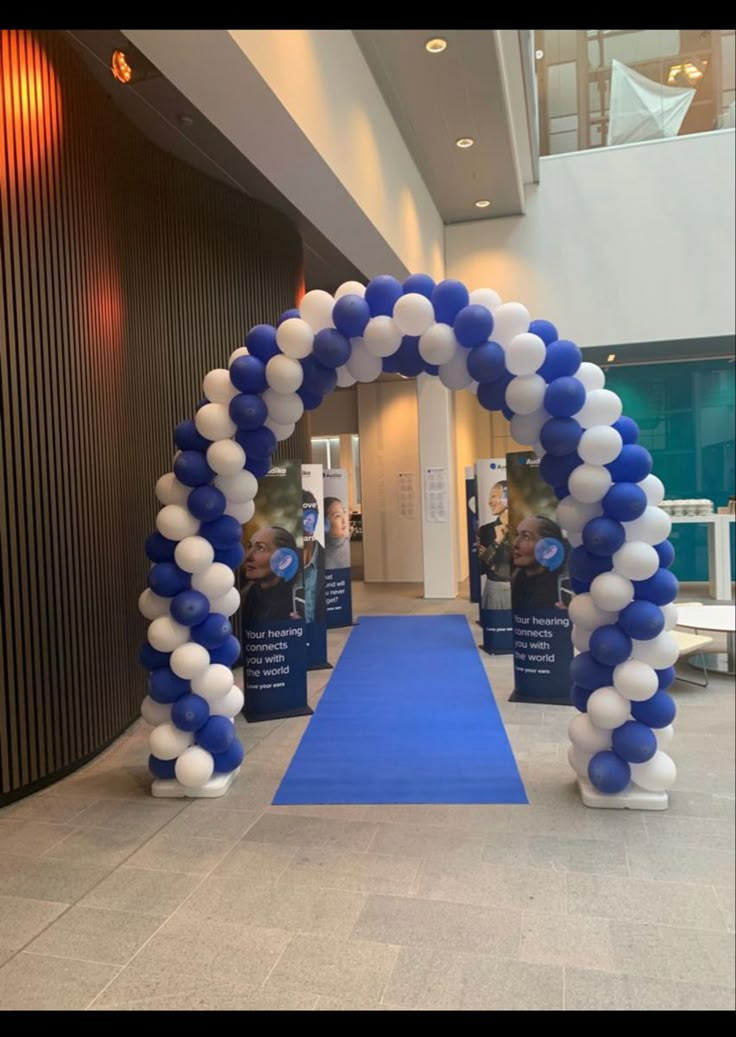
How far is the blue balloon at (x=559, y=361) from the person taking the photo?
3.48 m

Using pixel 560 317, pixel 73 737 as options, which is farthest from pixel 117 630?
pixel 560 317

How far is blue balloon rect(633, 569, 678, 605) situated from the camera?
340cm

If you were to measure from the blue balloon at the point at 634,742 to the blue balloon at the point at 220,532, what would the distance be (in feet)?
7.27

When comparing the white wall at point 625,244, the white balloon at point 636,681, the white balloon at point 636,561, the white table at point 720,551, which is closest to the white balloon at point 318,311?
the white balloon at point 636,561

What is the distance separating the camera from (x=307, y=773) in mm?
4102

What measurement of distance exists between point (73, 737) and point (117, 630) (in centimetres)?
86

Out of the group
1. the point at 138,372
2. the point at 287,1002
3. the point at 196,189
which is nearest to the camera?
the point at 287,1002

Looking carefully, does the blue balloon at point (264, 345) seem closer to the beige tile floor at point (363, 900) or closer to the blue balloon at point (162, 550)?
the blue balloon at point (162, 550)

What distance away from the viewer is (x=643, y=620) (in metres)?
3.35

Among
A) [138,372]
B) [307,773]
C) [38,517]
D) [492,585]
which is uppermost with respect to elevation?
[138,372]

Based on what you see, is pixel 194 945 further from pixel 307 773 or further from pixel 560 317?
pixel 560 317

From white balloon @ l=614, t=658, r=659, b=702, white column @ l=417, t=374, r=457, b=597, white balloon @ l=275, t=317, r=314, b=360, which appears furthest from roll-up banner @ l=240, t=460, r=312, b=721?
white column @ l=417, t=374, r=457, b=597

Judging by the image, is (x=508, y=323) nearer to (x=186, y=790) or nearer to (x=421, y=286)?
(x=421, y=286)

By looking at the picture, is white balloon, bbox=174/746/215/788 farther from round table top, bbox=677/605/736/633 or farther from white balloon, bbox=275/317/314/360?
round table top, bbox=677/605/736/633
